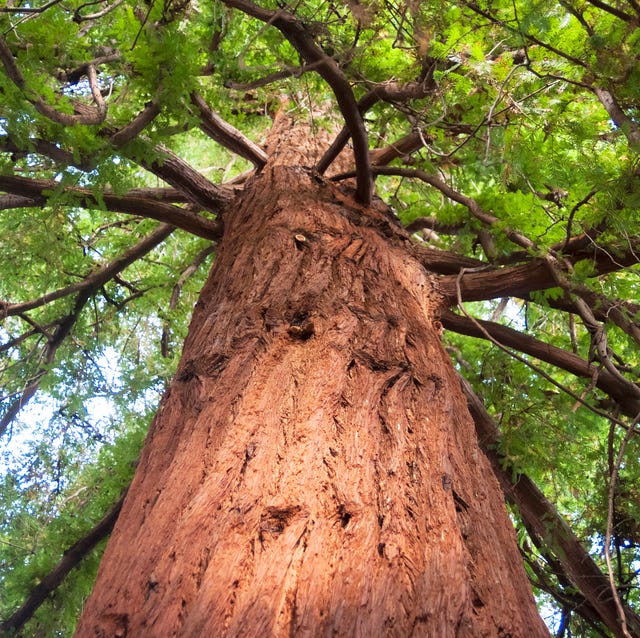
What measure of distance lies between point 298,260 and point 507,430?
187 cm

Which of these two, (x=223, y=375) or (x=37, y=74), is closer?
(x=223, y=375)

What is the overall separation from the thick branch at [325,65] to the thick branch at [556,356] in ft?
3.10

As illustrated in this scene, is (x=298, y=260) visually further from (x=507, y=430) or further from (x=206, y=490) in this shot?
(x=507, y=430)

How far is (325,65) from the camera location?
2.91 meters

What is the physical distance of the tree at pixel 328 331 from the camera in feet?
4.93

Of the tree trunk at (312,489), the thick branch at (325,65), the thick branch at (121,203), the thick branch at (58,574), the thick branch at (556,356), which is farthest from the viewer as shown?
the thick branch at (58,574)

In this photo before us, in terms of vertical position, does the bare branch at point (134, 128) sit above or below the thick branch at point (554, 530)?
above

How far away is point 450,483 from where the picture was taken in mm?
1801

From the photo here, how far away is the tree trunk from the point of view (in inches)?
53.4

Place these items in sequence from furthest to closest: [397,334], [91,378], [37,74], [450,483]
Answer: [91,378], [37,74], [397,334], [450,483]

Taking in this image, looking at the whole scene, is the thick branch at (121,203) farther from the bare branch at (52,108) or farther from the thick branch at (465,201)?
the thick branch at (465,201)

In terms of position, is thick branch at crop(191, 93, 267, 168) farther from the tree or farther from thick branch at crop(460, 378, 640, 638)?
thick branch at crop(460, 378, 640, 638)

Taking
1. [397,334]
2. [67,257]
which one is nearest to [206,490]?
[397,334]

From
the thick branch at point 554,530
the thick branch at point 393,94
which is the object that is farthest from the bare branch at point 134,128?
the thick branch at point 554,530
